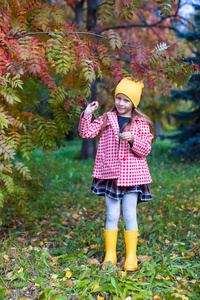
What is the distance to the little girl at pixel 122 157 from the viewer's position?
2.54m

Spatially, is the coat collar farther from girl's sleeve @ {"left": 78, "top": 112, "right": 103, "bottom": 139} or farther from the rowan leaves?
the rowan leaves

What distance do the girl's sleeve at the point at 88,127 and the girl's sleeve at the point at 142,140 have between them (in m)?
0.36

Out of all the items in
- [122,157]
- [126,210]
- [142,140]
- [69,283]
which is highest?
[142,140]

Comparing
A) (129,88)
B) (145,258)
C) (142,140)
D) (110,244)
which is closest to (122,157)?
(142,140)

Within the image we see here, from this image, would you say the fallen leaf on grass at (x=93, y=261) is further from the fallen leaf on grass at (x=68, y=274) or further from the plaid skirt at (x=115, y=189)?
the plaid skirt at (x=115, y=189)

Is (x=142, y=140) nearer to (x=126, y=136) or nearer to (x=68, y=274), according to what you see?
(x=126, y=136)

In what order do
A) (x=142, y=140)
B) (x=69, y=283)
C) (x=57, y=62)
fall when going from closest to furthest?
1. (x=57, y=62)
2. (x=69, y=283)
3. (x=142, y=140)

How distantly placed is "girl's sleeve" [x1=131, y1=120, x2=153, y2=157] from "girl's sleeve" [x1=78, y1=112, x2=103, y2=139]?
36 cm

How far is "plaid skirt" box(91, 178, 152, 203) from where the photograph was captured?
2.61 m

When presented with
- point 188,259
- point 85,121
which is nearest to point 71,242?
point 188,259

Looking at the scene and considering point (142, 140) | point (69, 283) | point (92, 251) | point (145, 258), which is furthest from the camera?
point (92, 251)

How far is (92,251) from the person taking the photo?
119 inches

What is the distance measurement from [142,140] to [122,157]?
0.76 feet

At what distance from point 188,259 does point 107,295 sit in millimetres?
1003
